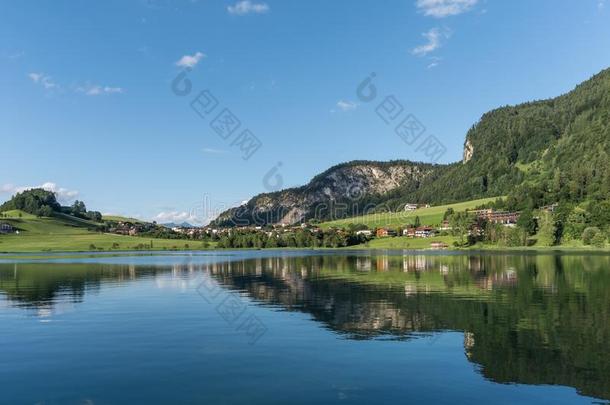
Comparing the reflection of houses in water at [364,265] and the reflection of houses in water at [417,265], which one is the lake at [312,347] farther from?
the reflection of houses in water at [364,265]

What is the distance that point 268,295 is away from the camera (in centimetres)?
6838

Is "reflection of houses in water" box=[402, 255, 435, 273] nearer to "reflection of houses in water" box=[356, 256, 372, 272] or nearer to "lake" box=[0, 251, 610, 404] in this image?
"reflection of houses in water" box=[356, 256, 372, 272]

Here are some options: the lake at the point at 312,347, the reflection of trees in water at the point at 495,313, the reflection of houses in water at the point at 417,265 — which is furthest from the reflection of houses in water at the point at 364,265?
the lake at the point at 312,347

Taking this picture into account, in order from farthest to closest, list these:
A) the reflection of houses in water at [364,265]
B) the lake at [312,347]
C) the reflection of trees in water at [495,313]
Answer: the reflection of houses in water at [364,265], the reflection of trees in water at [495,313], the lake at [312,347]

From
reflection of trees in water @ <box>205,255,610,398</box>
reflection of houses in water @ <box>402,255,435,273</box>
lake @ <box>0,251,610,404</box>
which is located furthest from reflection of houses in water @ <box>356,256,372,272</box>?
lake @ <box>0,251,610,404</box>

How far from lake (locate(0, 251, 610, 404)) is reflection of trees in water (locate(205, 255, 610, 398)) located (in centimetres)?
17

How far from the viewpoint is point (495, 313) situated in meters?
48.3

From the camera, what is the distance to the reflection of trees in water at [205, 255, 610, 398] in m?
29.7

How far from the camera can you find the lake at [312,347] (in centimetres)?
2545

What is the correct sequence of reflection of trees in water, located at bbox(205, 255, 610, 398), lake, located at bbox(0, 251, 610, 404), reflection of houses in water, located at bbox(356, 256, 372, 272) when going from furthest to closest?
reflection of houses in water, located at bbox(356, 256, 372, 272)
reflection of trees in water, located at bbox(205, 255, 610, 398)
lake, located at bbox(0, 251, 610, 404)

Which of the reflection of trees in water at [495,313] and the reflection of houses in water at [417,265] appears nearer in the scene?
the reflection of trees in water at [495,313]

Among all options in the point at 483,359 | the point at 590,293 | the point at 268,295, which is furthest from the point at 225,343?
the point at 590,293

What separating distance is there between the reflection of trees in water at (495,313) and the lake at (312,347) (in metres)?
0.17

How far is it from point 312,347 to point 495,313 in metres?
21.3
